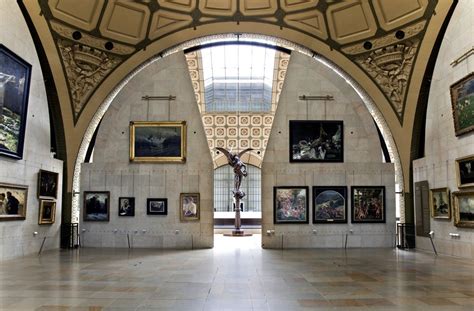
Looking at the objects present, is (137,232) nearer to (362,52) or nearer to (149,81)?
(149,81)

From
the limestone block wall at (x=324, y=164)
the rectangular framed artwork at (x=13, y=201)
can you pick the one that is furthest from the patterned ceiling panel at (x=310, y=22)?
the rectangular framed artwork at (x=13, y=201)

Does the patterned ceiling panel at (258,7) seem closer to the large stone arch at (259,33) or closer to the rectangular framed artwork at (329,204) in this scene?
the large stone arch at (259,33)

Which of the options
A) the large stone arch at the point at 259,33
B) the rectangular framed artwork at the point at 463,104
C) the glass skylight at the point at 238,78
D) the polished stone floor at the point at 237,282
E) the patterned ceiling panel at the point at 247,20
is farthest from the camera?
the glass skylight at the point at 238,78

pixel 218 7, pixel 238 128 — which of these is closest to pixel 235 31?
pixel 218 7

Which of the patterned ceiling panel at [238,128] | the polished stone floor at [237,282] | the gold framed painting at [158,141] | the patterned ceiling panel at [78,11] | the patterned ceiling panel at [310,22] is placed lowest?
the polished stone floor at [237,282]

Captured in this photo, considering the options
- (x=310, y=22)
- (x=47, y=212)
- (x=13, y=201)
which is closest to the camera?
(x=13, y=201)

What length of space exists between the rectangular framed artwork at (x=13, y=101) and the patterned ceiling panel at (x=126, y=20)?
12.7 ft

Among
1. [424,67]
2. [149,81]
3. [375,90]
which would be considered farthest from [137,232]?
[424,67]

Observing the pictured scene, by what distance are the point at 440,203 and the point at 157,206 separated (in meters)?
10.8

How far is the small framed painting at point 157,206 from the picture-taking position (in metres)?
18.6

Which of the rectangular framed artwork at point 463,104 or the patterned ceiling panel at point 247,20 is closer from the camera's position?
the rectangular framed artwork at point 463,104

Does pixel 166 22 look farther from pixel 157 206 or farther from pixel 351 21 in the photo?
pixel 157 206

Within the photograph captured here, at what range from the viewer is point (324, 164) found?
62.4 ft

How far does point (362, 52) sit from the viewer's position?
18438mm
